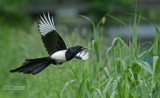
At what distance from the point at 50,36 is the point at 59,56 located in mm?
210

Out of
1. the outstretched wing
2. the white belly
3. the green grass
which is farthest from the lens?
the green grass

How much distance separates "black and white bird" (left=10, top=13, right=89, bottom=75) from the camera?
1.91 meters

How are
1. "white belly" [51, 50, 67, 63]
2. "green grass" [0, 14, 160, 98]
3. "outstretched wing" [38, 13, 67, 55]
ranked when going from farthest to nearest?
"green grass" [0, 14, 160, 98], "outstretched wing" [38, 13, 67, 55], "white belly" [51, 50, 67, 63]

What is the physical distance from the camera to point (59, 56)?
1.94 meters

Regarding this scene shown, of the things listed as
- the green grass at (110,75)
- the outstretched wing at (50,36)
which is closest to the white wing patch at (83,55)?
the green grass at (110,75)

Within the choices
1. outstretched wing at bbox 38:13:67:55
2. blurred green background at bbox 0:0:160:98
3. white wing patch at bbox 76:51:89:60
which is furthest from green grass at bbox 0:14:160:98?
outstretched wing at bbox 38:13:67:55

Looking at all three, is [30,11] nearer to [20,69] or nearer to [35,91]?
[35,91]

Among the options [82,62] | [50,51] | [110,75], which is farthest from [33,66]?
[110,75]

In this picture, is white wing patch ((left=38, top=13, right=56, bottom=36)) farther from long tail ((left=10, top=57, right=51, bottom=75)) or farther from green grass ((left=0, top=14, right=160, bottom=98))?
green grass ((left=0, top=14, right=160, bottom=98))

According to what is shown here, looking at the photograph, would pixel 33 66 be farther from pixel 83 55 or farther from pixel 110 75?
pixel 110 75

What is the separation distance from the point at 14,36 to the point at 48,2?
21.7 feet

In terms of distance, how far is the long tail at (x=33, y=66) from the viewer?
6.38 feet

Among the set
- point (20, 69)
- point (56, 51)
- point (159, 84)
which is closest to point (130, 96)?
point (159, 84)

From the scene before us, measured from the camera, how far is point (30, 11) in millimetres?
12891
